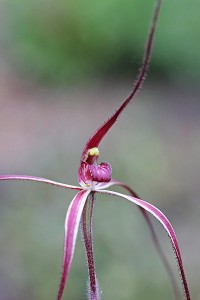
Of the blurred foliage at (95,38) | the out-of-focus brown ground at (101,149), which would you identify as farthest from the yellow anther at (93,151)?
the blurred foliage at (95,38)

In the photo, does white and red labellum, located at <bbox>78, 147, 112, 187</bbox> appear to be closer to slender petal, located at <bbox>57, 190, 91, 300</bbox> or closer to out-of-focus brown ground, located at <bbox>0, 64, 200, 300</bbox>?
slender petal, located at <bbox>57, 190, 91, 300</bbox>

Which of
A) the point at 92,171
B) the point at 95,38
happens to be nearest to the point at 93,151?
the point at 92,171

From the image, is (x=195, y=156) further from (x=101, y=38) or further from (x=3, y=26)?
(x=3, y=26)

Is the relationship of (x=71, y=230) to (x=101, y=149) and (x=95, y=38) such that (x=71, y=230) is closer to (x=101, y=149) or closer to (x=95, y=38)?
(x=101, y=149)

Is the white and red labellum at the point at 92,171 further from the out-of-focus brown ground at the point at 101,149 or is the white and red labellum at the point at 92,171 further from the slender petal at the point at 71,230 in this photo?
the out-of-focus brown ground at the point at 101,149

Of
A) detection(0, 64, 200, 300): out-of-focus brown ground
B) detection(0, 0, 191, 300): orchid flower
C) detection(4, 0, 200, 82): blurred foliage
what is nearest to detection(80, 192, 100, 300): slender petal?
detection(0, 0, 191, 300): orchid flower

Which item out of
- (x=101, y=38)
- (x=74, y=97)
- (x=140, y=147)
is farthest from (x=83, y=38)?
(x=140, y=147)
